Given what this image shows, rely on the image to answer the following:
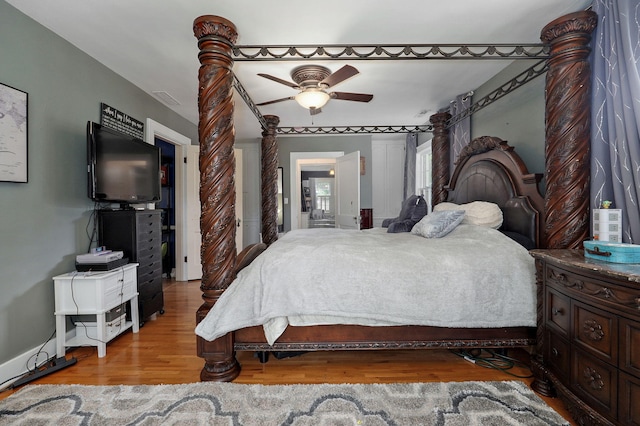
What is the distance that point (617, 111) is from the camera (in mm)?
1645

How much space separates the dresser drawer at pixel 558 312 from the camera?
4.77 feet

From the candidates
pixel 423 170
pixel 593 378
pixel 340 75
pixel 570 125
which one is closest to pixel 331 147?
pixel 423 170

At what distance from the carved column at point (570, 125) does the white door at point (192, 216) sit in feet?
13.7

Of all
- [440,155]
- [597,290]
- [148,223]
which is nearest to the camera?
[597,290]

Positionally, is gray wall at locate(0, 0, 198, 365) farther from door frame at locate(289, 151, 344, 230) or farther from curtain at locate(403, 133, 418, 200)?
curtain at locate(403, 133, 418, 200)

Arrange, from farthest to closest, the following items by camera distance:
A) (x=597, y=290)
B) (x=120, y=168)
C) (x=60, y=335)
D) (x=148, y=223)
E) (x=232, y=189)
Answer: (x=148, y=223), (x=120, y=168), (x=60, y=335), (x=232, y=189), (x=597, y=290)

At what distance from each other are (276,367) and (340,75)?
2346mm

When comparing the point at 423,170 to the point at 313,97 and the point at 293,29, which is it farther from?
the point at 293,29

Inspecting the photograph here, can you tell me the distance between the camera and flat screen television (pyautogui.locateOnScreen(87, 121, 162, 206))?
2.39 meters

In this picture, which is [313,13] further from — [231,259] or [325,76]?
[231,259]

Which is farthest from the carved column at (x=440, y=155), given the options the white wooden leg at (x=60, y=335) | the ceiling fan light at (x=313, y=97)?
the white wooden leg at (x=60, y=335)

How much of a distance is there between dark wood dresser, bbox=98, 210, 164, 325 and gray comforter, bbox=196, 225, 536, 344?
4.72 ft

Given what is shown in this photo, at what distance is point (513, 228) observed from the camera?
2367 mm

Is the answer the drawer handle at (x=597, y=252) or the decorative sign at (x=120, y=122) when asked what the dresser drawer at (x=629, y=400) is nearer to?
the drawer handle at (x=597, y=252)
